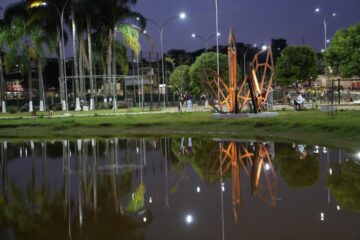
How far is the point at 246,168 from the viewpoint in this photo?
60.2 feet

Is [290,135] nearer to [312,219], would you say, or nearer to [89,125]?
[89,125]

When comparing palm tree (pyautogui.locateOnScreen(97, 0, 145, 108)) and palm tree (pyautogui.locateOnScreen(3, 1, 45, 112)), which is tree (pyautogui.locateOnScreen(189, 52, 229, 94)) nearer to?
palm tree (pyautogui.locateOnScreen(97, 0, 145, 108))

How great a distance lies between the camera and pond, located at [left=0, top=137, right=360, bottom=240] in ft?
35.9

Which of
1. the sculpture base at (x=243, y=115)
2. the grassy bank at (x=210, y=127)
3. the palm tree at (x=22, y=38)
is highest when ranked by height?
the palm tree at (x=22, y=38)

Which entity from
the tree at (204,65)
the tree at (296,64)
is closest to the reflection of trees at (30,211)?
the tree at (204,65)

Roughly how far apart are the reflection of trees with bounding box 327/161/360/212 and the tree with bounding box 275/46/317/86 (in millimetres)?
57743

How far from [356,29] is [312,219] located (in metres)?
50.5

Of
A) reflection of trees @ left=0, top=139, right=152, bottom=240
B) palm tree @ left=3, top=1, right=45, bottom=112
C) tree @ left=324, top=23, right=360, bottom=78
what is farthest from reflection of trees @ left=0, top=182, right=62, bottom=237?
palm tree @ left=3, top=1, right=45, bottom=112

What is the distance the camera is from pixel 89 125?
126ft

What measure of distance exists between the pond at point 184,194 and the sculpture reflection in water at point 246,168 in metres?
0.03

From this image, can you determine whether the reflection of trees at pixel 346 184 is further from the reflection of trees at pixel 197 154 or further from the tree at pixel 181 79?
the tree at pixel 181 79

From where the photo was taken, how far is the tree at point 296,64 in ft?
246

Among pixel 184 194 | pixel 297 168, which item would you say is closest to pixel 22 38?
pixel 297 168

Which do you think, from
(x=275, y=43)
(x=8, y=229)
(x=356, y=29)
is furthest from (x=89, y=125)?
(x=275, y=43)
